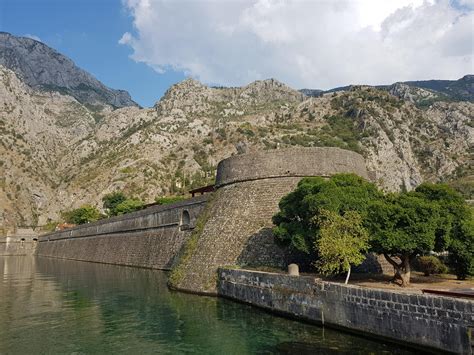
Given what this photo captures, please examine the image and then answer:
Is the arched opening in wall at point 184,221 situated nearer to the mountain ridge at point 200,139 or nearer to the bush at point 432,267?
the bush at point 432,267

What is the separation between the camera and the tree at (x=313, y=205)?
19672mm

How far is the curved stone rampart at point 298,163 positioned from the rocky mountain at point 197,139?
51.5 metres

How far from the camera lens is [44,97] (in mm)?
183375

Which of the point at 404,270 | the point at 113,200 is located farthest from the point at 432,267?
the point at 113,200

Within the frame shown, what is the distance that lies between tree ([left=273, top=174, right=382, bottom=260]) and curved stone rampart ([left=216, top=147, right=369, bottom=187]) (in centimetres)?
382

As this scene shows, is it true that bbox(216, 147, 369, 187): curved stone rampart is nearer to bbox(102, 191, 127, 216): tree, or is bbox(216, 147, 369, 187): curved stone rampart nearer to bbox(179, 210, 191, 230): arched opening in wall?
bbox(179, 210, 191, 230): arched opening in wall

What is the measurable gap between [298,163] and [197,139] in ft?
313

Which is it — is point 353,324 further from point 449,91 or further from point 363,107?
point 449,91

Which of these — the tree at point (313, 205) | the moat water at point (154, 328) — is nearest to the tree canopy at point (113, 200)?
the moat water at point (154, 328)

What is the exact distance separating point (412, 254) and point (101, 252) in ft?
158

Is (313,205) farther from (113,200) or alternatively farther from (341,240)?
(113,200)

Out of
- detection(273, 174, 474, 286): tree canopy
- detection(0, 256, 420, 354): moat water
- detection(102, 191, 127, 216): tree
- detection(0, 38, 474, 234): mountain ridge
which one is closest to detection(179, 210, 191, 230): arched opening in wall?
detection(0, 256, 420, 354): moat water

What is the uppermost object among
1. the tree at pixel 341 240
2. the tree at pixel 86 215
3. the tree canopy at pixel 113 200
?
the tree canopy at pixel 113 200

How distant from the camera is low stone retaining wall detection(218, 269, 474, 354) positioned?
11.6 meters
